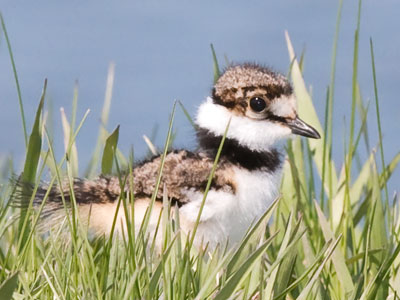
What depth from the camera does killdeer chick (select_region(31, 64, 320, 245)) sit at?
10.6 ft

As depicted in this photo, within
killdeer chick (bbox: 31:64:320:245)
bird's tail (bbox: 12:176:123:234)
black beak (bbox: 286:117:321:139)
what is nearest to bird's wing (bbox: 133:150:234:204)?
killdeer chick (bbox: 31:64:320:245)

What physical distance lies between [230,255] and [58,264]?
1.81 feet

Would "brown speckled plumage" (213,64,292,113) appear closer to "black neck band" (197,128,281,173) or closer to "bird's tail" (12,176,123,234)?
"black neck band" (197,128,281,173)

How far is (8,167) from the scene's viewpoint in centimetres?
402

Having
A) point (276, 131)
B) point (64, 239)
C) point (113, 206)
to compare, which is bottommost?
point (64, 239)

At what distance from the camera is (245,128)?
3.53 metres

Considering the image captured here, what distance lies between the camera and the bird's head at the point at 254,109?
3531 millimetres

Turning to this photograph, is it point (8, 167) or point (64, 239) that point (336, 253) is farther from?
point (8, 167)

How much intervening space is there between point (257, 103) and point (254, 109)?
0.03 meters

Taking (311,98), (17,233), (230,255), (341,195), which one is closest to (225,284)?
(230,255)

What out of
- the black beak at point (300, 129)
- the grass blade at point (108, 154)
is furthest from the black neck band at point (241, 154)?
the grass blade at point (108, 154)

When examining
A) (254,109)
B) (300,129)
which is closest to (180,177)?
(254,109)

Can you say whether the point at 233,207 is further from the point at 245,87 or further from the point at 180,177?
the point at 245,87

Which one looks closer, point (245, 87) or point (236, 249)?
point (236, 249)
